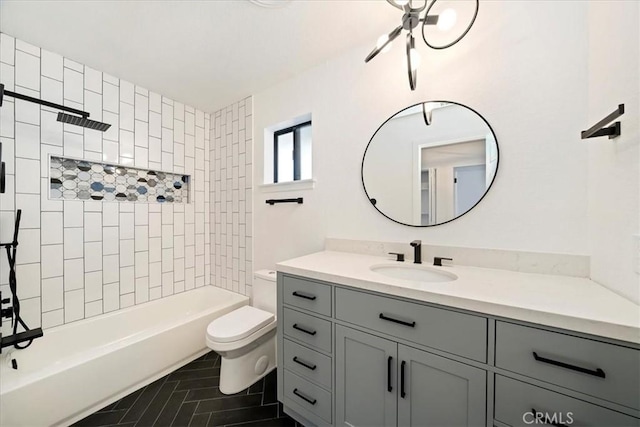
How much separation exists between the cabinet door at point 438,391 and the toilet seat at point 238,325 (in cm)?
105

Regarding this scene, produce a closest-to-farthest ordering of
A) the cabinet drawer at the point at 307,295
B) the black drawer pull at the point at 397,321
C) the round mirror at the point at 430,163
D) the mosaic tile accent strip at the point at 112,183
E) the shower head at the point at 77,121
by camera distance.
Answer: the black drawer pull at the point at 397,321, the cabinet drawer at the point at 307,295, the round mirror at the point at 430,163, the shower head at the point at 77,121, the mosaic tile accent strip at the point at 112,183

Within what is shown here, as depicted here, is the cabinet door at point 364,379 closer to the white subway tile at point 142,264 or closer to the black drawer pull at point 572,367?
the black drawer pull at point 572,367

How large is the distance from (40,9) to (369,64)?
6.59ft

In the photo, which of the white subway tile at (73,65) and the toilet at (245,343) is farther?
the white subway tile at (73,65)

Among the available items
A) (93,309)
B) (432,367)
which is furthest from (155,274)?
(432,367)

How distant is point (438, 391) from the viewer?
92cm

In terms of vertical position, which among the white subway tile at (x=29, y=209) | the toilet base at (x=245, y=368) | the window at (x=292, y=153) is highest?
the window at (x=292, y=153)

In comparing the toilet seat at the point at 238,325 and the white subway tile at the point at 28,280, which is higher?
the white subway tile at the point at 28,280

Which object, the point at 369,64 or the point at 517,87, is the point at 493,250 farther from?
the point at 369,64

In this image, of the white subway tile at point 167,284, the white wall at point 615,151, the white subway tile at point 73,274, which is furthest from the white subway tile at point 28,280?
the white wall at point 615,151

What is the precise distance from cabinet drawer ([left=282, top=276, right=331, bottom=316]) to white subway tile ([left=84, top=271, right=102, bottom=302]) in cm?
180

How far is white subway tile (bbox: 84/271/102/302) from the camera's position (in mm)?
1940

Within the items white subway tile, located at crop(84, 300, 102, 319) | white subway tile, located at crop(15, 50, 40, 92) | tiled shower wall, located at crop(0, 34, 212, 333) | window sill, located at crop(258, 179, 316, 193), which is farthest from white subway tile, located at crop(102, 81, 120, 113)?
white subway tile, located at crop(84, 300, 102, 319)

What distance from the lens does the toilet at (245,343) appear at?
1.57m
